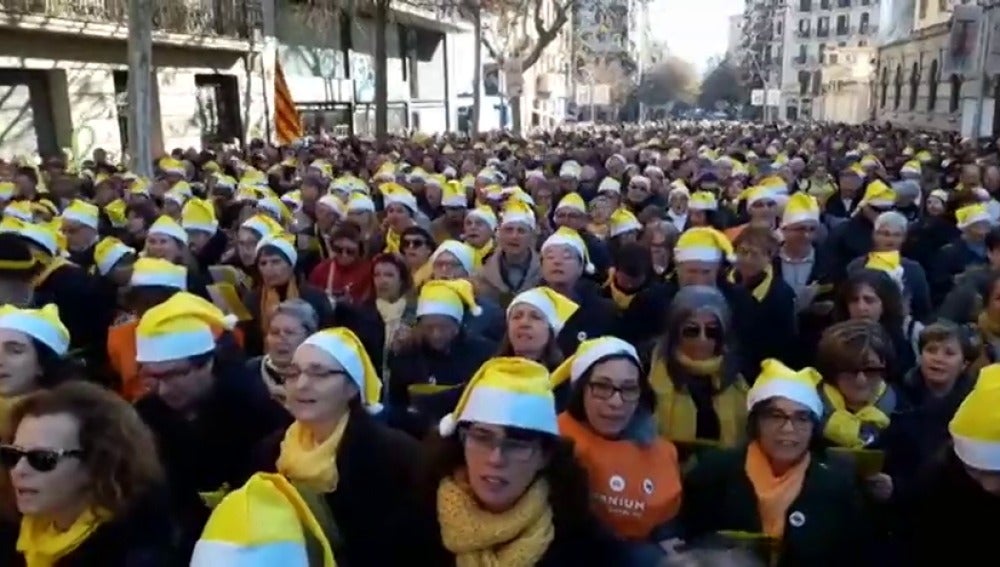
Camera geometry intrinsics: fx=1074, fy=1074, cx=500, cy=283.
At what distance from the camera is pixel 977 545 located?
3.06m

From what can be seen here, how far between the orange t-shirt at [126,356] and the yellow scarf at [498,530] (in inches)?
88.7

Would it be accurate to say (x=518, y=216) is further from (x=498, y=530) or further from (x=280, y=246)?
(x=498, y=530)

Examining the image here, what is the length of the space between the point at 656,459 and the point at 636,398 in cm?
22

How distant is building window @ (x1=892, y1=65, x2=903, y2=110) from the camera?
57.9 m

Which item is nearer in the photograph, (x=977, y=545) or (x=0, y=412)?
(x=977, y=545)

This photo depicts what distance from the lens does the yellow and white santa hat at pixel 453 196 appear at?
10.2 m

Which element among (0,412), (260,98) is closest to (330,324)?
(0,412)

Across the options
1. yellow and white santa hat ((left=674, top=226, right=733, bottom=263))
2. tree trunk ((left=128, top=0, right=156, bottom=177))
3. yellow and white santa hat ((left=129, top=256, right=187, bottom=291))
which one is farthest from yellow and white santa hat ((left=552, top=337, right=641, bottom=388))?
tree trunk ((left=128, top=0, right=156, bottom=177))

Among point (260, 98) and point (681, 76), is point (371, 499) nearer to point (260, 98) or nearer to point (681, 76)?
point (260, 98)

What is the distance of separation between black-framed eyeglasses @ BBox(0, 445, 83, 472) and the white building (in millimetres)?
105748

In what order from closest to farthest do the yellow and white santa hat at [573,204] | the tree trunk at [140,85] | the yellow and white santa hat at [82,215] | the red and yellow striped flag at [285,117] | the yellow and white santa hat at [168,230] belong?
the yellow and white santa hat at [168,230], the yellow and white santa hat at [82,215], the yellow and white santa hat at [573,204], the tree trunk at [140,85], the red and yellow striped flag at [285,117]

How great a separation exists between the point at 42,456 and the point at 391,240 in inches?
222

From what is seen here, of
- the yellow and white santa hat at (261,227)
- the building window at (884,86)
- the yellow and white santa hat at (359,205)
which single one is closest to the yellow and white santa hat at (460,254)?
the yellow and white santa hat at (261,227)

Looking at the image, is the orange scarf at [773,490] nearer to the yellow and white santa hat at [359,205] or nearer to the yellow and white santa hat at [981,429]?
the yellow and white santa hat at [981,429]
